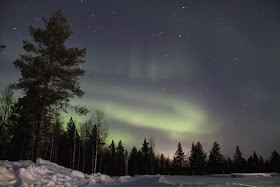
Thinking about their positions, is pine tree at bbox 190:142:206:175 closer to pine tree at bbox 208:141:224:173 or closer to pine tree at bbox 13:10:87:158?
pine tree at bbox 208:141:224:173

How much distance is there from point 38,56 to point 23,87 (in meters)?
2.90

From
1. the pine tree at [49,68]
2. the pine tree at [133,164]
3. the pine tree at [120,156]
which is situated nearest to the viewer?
the pine tree at [49,68]

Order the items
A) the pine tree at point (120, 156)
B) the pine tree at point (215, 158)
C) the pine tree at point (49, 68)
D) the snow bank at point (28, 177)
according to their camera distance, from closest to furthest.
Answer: the snow bank at point (28, 177) → the pine tree at point (49, 68) → the pine tree at point (215, 158) → the pine tree at point (120, 156)

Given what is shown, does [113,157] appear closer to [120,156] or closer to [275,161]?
[120,156]

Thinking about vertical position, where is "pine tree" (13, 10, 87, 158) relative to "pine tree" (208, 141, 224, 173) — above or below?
A: above

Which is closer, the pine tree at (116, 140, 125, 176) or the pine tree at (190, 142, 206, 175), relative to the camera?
the pine tree at (190, 142, 206, 175)

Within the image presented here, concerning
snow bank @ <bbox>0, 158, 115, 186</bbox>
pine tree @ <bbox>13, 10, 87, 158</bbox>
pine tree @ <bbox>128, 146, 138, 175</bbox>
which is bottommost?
pine tree @ <bbox>128, 146, 138, 175</bbox>

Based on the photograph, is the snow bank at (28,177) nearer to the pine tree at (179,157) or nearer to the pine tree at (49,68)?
the pine tree at (49,68)

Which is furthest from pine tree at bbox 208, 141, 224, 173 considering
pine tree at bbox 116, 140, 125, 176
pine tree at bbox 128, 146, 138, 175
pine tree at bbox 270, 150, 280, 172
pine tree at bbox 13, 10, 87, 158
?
pine tree at bbox 13, 10, 87, 158

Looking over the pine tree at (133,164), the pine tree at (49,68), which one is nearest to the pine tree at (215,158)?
the pine tree at (133,164)

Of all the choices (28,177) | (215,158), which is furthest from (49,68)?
(215,158)

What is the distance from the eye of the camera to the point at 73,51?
19.3m

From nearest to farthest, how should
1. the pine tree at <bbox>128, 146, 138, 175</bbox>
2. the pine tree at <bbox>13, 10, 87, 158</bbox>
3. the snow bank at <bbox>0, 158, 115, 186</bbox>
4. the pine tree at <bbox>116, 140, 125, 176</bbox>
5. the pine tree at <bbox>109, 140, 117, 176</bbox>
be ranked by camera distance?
the snow bank at <bbox>0, 158, 115, 186</bbox> < the pine tree at <bbox>13, 10, 87, 158</bbox> < the pine tree at <bbox>109, 140, 117, 176</bbox> < the pine tree at <bbox>128, 146, 138, 175</bbox> < the pine tree at <bbox>116, 140, 125, 176</bbox>

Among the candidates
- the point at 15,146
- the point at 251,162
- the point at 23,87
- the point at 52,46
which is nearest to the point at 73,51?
the point at 52,46
